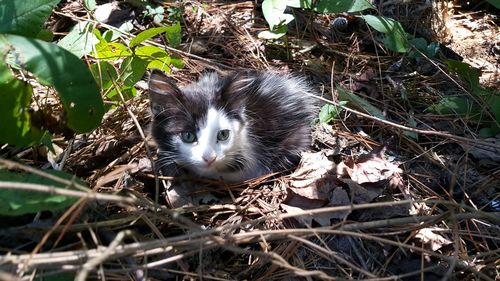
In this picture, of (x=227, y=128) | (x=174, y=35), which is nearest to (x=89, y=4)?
(x=174, y=35)

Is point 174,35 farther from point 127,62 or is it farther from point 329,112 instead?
point 329,112

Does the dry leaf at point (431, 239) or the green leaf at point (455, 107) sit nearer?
the dry leaf at point (431, 239)

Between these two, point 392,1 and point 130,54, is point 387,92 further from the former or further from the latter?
point 130,54

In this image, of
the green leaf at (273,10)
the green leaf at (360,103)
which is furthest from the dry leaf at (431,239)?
the green leaf at (273,10)

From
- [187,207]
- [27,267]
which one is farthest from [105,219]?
[27,267]

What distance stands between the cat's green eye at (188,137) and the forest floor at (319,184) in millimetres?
209

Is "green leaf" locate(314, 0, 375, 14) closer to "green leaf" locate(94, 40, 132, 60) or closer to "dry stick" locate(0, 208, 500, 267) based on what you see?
"green leaf" locate(94, 40, 132, 60)

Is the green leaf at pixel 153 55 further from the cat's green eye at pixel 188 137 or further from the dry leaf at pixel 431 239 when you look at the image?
the dry leaf at pixel 431 239

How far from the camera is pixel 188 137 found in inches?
103

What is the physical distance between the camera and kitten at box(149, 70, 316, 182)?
8.38 ft

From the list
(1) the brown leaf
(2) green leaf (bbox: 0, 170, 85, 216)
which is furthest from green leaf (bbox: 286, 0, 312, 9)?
(2) green leaf (bbox: 0, 170, 85, 216)

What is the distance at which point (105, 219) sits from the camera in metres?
2.08

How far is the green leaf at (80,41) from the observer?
2.58 metres

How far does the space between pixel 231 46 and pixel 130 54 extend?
838 millimetres
